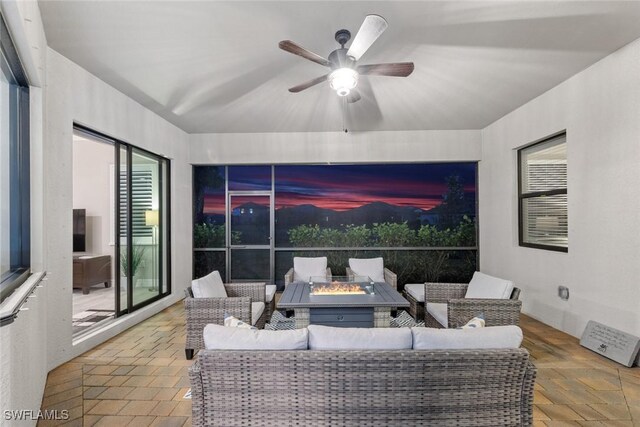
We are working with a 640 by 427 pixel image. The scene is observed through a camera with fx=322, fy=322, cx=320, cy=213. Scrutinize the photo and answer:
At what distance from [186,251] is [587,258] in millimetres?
5687

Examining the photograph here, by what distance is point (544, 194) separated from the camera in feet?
14.1

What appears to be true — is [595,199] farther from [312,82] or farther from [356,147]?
[356,147]

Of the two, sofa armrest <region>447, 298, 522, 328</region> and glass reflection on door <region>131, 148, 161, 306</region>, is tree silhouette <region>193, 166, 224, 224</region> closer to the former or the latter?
glass reflection on door <region>131, 148, 161, 306</region>

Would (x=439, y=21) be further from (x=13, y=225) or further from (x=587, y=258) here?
(x=13, y=225)

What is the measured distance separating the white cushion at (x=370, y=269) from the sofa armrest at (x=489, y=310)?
1.67 meters

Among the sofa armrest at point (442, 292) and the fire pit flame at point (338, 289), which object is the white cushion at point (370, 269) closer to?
the fire pit flame at point (338, 289)

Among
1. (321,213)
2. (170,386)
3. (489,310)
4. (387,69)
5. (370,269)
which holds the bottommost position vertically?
(170,386)

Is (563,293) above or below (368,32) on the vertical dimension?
below

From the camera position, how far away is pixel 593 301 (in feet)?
11.2

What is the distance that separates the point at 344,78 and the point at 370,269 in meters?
2.97

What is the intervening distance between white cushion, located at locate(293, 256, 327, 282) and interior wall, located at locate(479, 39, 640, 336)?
289 cm

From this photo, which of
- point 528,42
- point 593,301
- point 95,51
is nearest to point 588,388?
point 593,301

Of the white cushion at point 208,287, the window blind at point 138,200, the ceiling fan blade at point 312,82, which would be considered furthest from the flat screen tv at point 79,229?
the ceiling fan blade at point 312,82

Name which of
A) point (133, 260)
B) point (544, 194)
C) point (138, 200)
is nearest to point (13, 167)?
point (138, 200)
